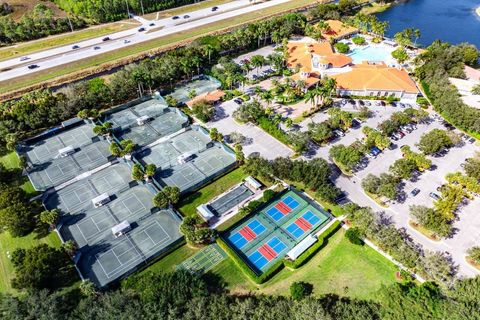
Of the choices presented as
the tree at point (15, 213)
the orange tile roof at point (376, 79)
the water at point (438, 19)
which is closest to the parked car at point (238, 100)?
the orange tile roof at point (376, 79)

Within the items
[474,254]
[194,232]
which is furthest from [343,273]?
[194,232]

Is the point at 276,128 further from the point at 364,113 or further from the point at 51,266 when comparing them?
the point at 51,266

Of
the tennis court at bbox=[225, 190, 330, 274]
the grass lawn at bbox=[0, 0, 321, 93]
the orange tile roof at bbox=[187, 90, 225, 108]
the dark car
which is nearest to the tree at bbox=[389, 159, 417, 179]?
the dark car

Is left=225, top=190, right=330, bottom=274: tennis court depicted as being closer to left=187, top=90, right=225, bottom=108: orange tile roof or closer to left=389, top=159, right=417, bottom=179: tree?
left=389, top=159, right=417, bottom=179: tree

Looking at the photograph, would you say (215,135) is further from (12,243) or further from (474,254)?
(474,254)

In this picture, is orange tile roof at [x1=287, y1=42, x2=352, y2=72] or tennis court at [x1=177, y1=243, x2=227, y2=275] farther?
orange tile roof at [x1=287, y1=42, x2=352, y2=72]

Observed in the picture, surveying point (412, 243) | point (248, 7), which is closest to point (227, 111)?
point (412, 243)

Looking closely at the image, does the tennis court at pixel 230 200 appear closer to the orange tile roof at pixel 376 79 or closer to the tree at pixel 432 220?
the tree at pixel 432 220

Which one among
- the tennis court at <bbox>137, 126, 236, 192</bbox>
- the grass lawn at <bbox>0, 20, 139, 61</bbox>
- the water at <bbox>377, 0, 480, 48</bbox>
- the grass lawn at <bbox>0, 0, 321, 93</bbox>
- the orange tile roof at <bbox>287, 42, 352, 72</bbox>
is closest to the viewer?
the tennis court at <bbox>137, 126, 236, 192</bbox>
